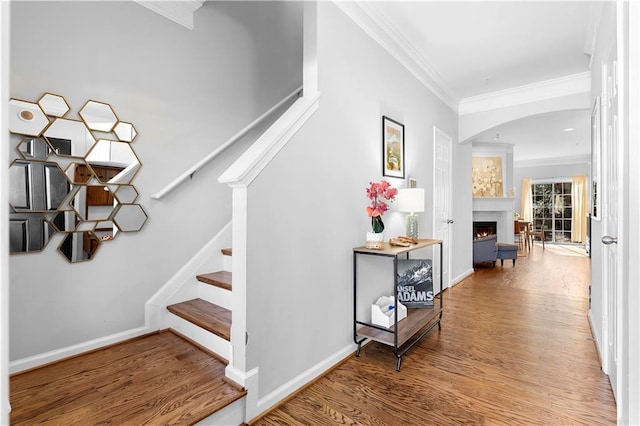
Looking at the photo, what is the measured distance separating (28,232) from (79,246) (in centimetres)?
26

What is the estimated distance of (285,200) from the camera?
1.88 m

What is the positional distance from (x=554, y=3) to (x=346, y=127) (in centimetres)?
199

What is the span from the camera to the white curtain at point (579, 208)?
9.23 m

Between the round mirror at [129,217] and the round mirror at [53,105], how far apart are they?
2.15 feet

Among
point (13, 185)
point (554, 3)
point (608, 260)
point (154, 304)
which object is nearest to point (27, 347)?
point (154, 304)

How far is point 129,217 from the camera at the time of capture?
223 cm

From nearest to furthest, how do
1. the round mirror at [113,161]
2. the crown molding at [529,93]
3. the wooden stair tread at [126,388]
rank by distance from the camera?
the wooden stair tread at [126,388], the round mirror at [113,161], the crown molding at [529,93]

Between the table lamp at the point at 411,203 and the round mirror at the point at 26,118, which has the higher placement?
the round mirror at the point at 26,118

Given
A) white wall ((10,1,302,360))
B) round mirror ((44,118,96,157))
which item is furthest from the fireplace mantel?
round mirror ((44,118,96,157))

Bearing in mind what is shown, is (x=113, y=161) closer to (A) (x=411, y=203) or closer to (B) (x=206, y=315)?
(B) (x=206, y=315)

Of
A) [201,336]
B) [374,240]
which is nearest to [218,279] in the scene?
[201,336]

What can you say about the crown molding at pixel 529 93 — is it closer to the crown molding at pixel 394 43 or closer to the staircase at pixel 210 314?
the crown molding at pixel 394 43

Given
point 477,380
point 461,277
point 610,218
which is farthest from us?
point 461,277

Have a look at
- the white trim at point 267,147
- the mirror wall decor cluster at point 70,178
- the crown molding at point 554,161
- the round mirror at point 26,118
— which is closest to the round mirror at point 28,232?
the mirror wall decor cluster at point 70,178
